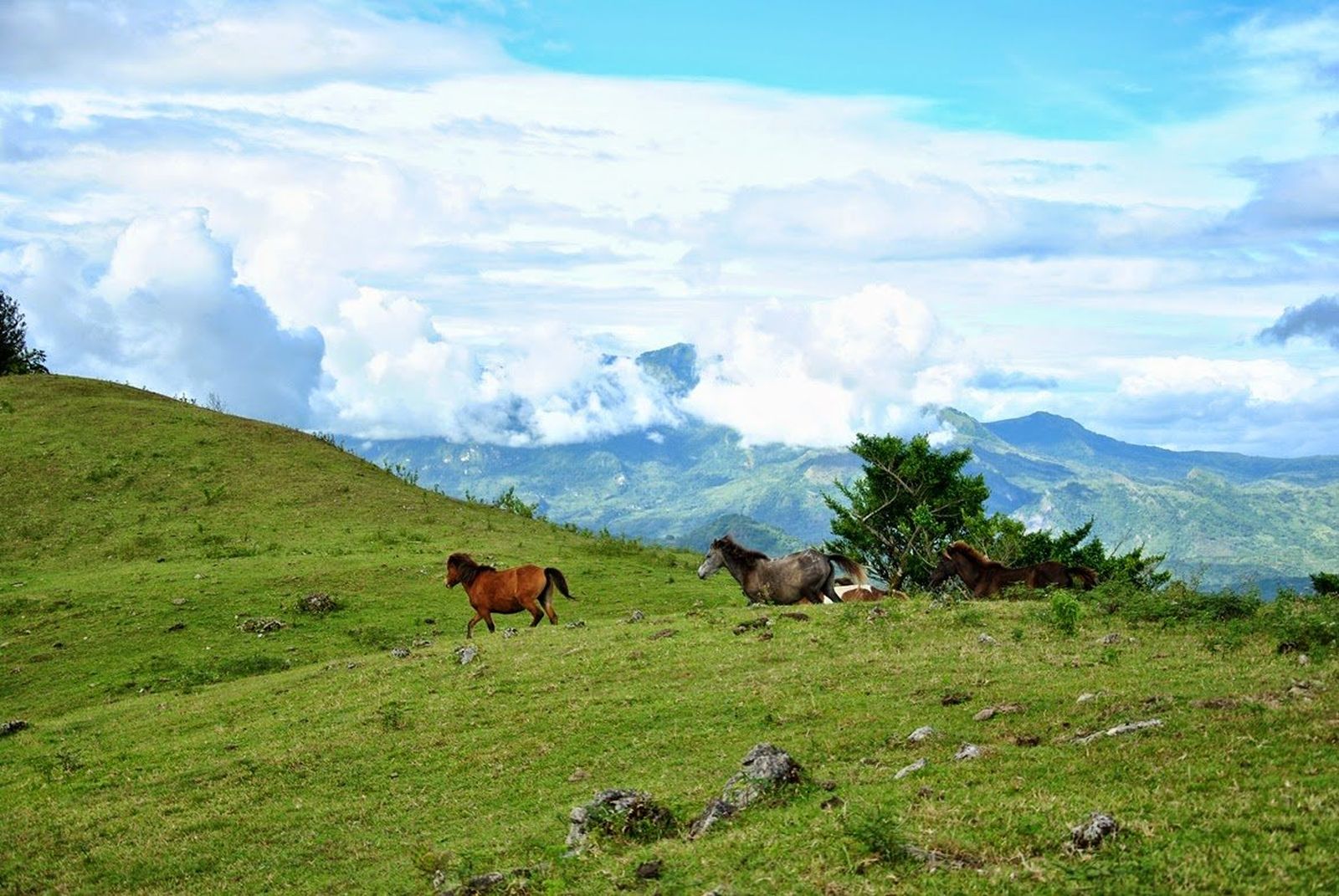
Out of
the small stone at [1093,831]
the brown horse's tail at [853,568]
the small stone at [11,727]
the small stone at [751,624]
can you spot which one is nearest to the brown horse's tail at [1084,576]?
the brown horse's tail at [853,568]

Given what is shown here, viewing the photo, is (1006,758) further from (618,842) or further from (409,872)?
(409,872)

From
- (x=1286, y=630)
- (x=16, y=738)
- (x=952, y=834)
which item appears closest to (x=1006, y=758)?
(x=952, y=834)

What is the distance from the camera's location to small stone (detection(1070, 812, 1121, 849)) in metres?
8.84

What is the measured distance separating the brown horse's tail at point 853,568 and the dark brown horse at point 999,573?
303 cm

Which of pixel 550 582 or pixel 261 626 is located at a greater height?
pixel 550 582

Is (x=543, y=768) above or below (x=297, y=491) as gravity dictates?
below

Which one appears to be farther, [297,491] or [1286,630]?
[297,491]

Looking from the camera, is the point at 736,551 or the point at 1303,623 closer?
the point at 1303,623

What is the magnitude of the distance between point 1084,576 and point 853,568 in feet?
19.0

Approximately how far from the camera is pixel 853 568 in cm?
2877

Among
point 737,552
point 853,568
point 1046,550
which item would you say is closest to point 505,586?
point 737,552

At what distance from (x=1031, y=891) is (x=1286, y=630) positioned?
10.1m

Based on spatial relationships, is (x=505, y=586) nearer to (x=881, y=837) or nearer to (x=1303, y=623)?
(x=1303, y=623)

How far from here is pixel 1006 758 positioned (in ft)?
38.8
